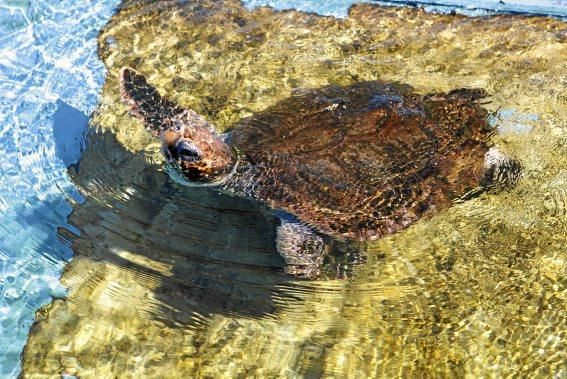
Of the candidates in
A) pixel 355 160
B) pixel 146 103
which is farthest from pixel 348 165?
pixel 146 103

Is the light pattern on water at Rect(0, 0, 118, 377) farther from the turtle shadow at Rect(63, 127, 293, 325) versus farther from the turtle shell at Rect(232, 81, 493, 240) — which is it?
the turtle shell at Rect(232, 81, 493, 240)

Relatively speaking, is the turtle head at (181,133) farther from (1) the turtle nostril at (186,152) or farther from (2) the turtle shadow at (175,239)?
(2) the turtle shadow at (175,239)

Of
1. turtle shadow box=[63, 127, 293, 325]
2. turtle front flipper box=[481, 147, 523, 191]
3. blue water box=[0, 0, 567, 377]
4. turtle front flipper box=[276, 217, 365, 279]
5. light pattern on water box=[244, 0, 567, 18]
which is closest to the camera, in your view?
turtle shadow box=[63, 127, 293, 325]

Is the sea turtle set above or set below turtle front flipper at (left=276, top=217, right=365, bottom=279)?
above

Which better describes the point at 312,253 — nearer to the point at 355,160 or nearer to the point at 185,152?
the point at 355,160

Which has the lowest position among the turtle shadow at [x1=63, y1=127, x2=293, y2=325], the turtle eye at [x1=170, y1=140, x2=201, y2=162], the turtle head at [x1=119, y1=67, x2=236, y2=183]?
the turtle shadow at [x1=63, y1=127, x2=293, y2=325]

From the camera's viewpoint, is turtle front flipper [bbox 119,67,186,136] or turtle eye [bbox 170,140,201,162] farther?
turtle front flipper [bbox 119,67,186,136]

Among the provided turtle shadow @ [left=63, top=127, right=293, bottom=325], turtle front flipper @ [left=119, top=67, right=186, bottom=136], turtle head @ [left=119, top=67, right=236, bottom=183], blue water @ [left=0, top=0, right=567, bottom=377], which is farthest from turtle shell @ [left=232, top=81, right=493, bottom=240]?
blue water @ [left=0, top=0, right=567, bottom=377]
